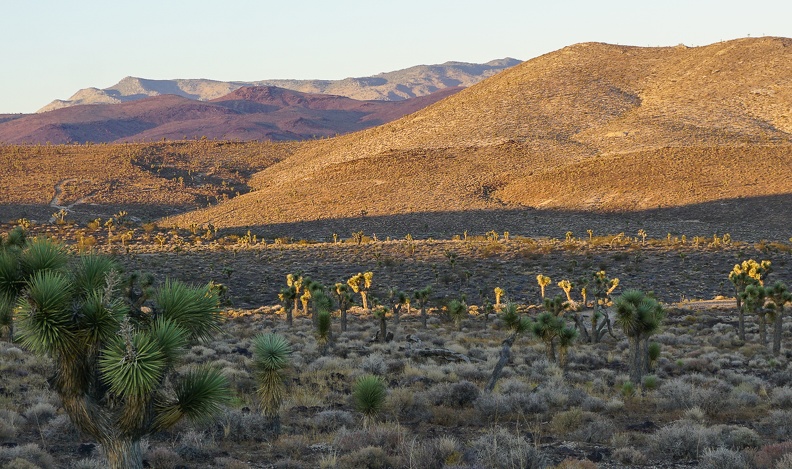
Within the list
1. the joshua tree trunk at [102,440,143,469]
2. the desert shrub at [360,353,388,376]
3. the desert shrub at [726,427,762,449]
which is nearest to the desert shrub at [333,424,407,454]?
the joshua tree trunk at [102,440,143,469]

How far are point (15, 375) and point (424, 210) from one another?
6110 centimetres

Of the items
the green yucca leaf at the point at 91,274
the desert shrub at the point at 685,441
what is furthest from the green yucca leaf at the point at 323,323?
the green yucca leaf at the point at 91,274

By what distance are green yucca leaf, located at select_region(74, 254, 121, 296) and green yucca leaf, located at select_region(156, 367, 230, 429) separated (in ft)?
5.70

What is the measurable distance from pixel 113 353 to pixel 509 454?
609cm

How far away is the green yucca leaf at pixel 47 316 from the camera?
9992mm

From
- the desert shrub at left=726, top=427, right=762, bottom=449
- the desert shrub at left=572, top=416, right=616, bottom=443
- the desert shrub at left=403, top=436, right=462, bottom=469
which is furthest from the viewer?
the desert shrub at left=572, top=416, right=616, bottom=443

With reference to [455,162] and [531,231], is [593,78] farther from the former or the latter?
[531,231]

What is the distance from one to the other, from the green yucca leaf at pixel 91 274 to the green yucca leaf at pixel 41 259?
10.8 inches

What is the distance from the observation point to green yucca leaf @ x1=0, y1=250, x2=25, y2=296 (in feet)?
34.4

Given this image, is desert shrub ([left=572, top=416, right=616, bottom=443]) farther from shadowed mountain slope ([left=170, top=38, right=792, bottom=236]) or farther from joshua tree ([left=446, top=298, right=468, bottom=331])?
shadowed mountain slope ([left=170, top=38, right=792, bottom=236])

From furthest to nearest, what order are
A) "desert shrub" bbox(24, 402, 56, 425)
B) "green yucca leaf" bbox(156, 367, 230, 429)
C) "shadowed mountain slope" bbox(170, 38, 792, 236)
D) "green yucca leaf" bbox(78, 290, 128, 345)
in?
"shadowed mountain slope" bbox(170, 38, 792, 236), "desert shrub" bbox(24, 402, 56, 425), "green yucca leaf" bbox(156, 367, 230, 429), "green yucca leaf" bbox(78, 290, 128, 345)

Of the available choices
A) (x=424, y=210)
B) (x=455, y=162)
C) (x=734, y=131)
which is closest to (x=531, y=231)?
(x=424, y=210)

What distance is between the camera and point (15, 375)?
1958 cm

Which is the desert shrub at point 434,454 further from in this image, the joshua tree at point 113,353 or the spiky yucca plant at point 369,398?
the joshua tree at point 113,353
